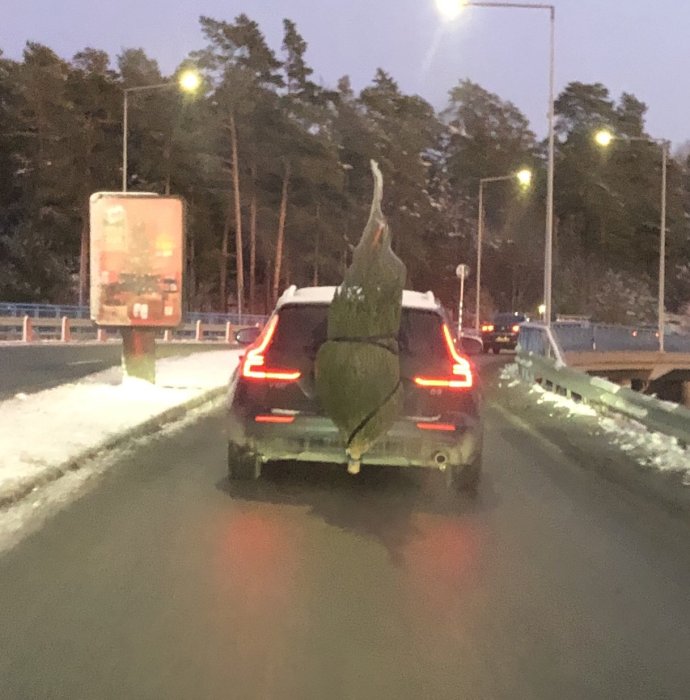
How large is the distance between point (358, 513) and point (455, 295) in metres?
87.3

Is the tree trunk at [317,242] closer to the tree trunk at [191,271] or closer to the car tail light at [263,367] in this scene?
the tree trunk at [191,271]

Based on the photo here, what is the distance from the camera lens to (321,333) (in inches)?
344

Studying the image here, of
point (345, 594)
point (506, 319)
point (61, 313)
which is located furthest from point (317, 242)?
point (345, 594)

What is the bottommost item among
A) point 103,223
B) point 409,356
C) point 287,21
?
point 409,356

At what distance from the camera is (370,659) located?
5117mm

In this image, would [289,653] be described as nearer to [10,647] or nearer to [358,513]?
[10,647]

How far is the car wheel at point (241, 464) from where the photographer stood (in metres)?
9.16

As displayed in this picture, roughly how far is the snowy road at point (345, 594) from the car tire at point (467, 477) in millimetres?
221

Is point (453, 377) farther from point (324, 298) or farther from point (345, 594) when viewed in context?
point (345, 594)

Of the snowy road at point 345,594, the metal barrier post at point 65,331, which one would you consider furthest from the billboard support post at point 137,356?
the metal barrier post at point 65,331

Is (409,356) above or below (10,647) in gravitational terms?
above

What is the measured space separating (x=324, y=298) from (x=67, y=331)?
3541 cm

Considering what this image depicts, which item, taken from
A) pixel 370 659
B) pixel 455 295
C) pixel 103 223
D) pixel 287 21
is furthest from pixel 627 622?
pixel 455 295

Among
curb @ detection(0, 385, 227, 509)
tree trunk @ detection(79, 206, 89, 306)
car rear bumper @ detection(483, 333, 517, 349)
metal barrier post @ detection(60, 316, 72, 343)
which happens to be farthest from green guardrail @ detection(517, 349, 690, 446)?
tree trunk @ detection(79, 206, 89, 306)
